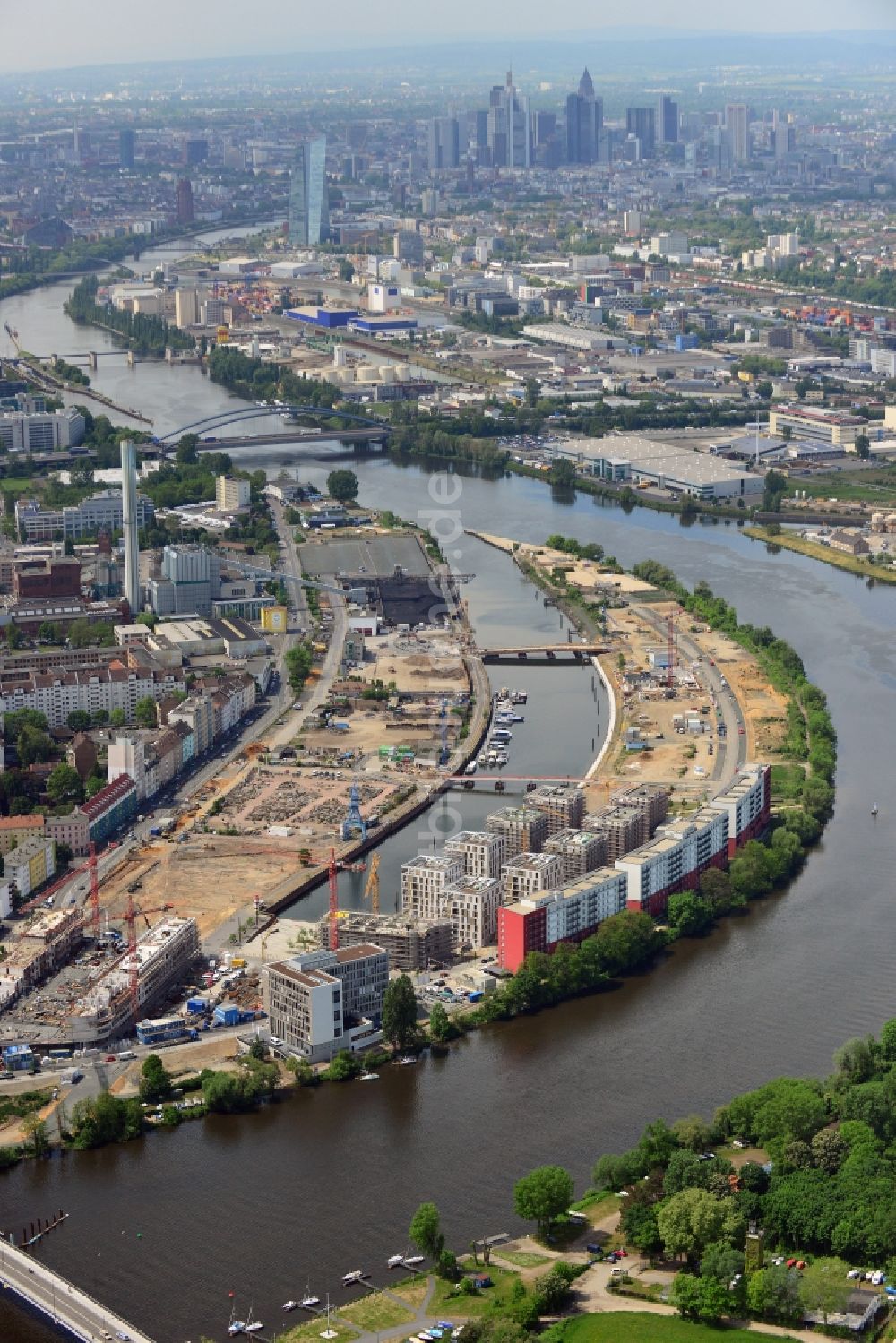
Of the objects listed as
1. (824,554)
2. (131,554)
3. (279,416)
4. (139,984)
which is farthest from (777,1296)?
(279,416)

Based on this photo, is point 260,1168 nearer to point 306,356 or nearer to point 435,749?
point 435,749

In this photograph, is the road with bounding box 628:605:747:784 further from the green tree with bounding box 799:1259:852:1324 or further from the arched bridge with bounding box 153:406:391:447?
the arched bridge with bounding box 153:406:391:447

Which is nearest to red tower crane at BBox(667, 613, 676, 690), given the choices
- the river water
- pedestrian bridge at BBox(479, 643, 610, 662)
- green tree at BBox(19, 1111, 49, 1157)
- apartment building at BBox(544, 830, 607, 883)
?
pedestrian bridge at BBox(479, 643, 610, 662)

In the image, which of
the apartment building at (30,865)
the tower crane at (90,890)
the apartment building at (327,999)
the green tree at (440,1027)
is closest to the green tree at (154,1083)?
the apartment building at (327,999)

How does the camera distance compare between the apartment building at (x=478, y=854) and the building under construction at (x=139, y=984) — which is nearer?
the building under construction at (x=139, y=984)

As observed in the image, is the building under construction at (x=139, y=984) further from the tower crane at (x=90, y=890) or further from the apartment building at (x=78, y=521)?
the apartment building at (x=78, y=521)

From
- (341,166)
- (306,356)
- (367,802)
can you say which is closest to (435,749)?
(367,802)
